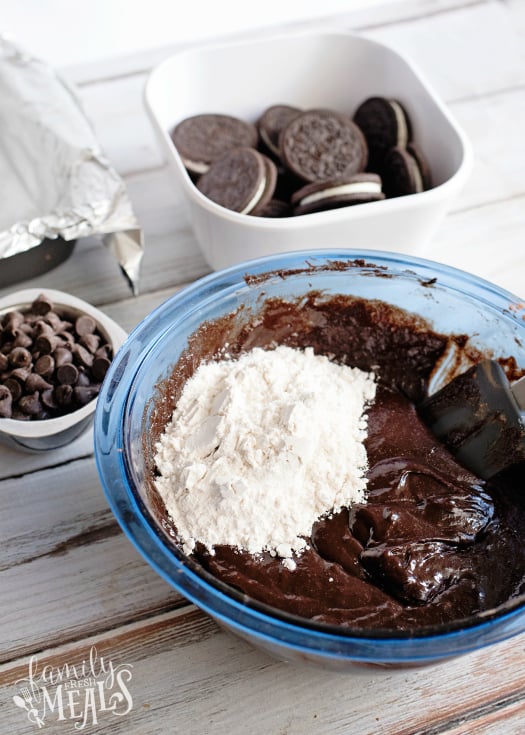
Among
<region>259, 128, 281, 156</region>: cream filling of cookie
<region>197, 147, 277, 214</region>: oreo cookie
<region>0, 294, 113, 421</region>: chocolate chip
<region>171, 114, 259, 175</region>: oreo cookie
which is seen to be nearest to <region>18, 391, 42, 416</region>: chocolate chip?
<region>0, 294, 113, 421</region>: chocolate chip

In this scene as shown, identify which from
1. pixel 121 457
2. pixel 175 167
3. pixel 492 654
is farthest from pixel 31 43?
pixel 492 654

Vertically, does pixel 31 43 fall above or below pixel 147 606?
above

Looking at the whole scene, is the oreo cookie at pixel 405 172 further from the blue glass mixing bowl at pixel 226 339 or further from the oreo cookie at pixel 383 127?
the blue glass mixing bowl at pixel 226 339

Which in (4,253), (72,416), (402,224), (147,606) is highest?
(402,224)

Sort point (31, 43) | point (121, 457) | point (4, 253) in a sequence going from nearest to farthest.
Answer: point (121, 457) < point (4, 253) < point (31, 43)

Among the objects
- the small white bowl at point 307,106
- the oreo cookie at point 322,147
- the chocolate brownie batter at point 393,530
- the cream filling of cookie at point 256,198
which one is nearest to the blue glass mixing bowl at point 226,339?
the chocolate brownie batter at point 393,530

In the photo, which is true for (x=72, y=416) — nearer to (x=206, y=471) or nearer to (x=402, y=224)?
(x=206, y=471)

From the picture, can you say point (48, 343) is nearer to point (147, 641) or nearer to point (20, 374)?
point (20, 374)

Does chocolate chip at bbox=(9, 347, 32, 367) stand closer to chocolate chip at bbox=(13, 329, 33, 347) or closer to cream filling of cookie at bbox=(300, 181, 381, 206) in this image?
chocolate chip at bbox=(13, 329, 33, 347)

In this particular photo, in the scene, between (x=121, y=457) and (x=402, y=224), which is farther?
(x=402, y=224)
